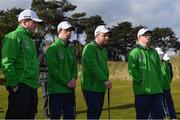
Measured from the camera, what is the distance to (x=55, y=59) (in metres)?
9.72

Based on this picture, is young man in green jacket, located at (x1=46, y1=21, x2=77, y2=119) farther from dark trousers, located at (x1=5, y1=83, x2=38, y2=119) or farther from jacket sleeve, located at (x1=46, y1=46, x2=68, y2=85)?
dark trousers, located at (x1=5, y1=83, x2=38, y2=119)

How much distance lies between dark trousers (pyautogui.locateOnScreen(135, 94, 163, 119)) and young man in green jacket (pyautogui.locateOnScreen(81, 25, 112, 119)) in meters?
0.68

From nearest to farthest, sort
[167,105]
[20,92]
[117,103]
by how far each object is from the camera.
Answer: [20,92], [167,105], [117,103]

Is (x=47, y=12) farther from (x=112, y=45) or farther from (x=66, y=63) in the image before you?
(x=66, y=63)

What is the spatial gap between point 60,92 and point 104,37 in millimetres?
1508

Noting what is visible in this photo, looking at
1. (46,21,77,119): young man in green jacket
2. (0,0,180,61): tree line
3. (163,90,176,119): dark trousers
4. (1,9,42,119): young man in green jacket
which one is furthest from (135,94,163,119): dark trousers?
(0,0,180,61): tree line

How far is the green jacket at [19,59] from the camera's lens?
322 inches

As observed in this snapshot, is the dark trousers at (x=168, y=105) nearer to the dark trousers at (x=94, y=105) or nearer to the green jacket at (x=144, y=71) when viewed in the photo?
the green jacket at (x=144, y=71)

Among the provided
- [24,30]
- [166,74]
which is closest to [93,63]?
[24,30]

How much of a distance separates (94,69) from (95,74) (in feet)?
0.33

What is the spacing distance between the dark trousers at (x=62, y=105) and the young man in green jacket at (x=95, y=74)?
1.63 ft

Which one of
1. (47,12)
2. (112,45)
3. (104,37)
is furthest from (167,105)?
(112,45)

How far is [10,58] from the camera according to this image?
325 inches

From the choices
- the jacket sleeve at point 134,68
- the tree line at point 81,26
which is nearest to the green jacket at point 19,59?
the jacket sleeve at point 134,68
